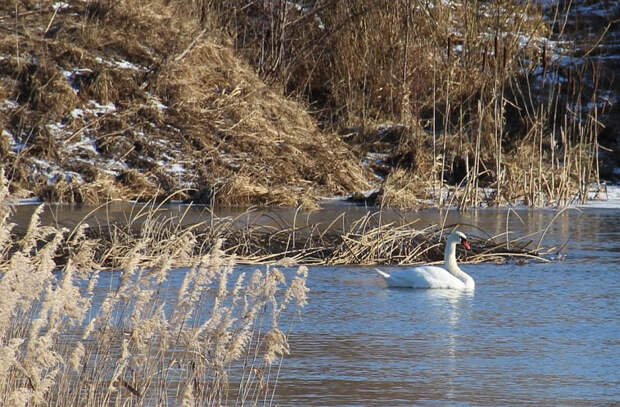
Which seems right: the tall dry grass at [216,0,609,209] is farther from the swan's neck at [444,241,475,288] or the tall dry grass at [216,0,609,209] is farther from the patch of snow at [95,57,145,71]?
the swan's neck at [444,241,475,288]

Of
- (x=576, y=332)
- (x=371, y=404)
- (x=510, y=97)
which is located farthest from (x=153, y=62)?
(x=371, y=404)

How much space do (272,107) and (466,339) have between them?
14.3 m

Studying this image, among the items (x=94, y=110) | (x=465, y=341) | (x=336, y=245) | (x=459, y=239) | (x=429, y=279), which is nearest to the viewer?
(x=465, y=341)

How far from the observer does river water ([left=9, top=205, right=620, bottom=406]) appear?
621cm

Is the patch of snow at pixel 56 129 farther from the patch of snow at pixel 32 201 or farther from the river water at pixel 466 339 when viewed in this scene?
the river water at pixel 466 339

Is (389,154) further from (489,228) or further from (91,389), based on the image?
(91,389)

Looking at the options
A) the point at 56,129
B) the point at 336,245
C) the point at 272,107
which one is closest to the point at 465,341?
the point at 336,245

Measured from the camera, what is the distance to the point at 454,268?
34.2 ft

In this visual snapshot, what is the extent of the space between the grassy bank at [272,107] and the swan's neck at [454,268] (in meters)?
6.50

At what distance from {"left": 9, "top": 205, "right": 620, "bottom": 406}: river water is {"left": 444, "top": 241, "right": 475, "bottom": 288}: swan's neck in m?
0.14

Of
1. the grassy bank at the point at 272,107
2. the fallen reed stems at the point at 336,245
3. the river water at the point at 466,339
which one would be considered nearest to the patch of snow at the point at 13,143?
the grassy bank at the point at 272,107

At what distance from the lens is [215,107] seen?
2108cm

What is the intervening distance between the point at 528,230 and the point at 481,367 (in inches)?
307

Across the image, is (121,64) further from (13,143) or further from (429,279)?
(429,279)
